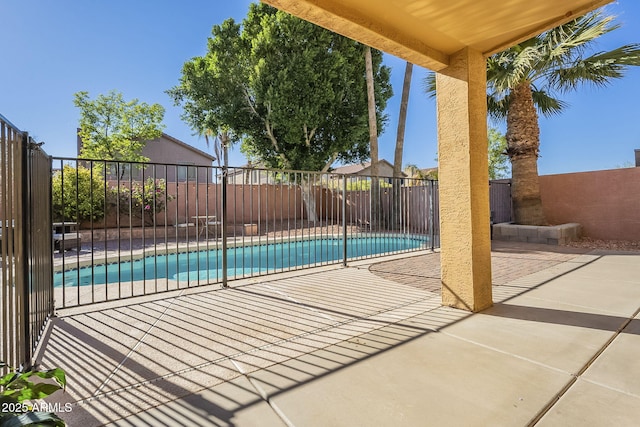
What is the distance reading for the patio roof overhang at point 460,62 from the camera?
2.25 m

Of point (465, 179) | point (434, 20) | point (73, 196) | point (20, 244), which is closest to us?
point (20, 244)

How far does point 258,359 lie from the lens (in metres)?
2.00

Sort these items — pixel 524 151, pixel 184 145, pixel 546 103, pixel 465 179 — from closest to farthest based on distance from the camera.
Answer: pixel 465 179 → pixel 524 151 → pixel 546 103 → pixel 184 145

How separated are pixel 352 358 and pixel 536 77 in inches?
317

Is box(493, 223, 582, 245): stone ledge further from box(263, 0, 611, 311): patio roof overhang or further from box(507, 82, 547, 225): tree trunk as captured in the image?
box(263, 0, 611, 311): patio roof overhang

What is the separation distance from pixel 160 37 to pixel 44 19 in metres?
4.16

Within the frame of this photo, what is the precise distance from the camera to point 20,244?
1.72m

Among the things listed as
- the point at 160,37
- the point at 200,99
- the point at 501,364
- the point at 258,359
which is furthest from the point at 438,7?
the point at 160,37

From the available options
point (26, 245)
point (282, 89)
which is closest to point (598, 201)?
point (282, 89)

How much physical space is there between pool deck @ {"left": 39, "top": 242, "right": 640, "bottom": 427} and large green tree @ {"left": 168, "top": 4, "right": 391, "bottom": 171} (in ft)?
30.6

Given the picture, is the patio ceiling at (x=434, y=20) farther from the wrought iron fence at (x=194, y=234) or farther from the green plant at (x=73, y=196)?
the green plant at (x=73, y=196)

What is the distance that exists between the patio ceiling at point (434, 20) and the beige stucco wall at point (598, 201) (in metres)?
6.87

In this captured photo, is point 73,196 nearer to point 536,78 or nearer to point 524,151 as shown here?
point 524,151

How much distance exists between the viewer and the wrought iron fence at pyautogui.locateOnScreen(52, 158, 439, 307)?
387 centimetres
